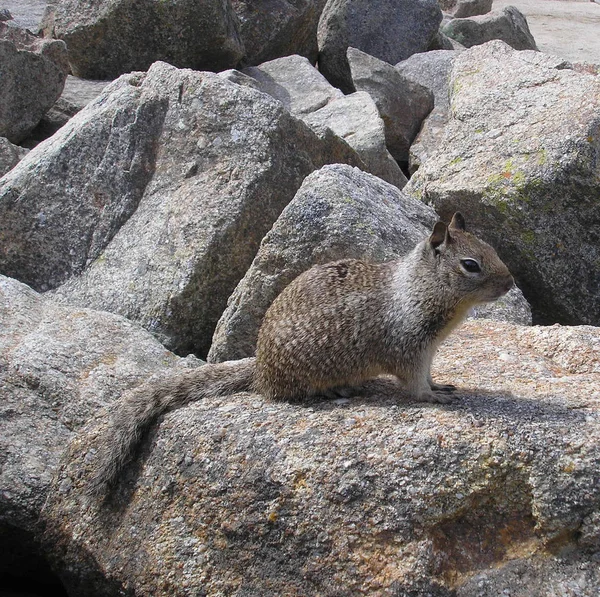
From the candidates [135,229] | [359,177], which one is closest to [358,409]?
[359,177]

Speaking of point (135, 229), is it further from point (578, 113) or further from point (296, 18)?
point (296, 18)

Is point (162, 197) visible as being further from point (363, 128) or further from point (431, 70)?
point (431, 70)

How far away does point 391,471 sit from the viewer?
4379 millimetres

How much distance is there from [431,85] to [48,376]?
381 inches

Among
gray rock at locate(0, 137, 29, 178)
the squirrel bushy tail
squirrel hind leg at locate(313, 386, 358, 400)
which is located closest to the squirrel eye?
squirrel hind leg at locate(313, 386, 358, 400)

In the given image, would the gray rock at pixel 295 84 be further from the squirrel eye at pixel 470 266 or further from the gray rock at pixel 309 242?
the squirrel eye at pixel 470 266

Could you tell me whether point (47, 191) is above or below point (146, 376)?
above

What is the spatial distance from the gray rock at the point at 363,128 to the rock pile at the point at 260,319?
44 millimetres

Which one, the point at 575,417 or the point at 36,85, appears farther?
the point at 36,85

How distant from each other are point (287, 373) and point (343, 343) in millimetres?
394

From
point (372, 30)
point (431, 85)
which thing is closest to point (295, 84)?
point (431, 85)

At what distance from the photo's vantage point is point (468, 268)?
498cm

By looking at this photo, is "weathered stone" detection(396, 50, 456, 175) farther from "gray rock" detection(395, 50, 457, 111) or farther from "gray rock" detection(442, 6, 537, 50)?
"gray rock" detection(442, 6, 537, 50)

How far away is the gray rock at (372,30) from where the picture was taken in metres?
14.8
